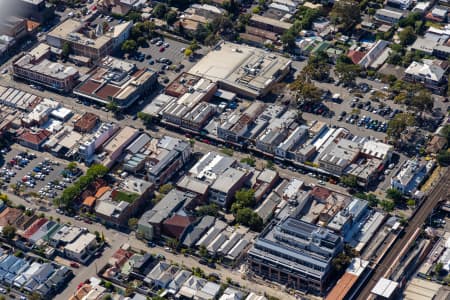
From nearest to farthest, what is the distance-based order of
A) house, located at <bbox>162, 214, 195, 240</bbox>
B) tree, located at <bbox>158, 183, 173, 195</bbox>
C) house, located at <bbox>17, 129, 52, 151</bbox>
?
house, located at <bbox>162, 214, 195, 240</bbox>, tree, located at <bbox>158, 183, 173, 195</bbox>, house, located at <bbox>17, 129, 52, 151</bbox>

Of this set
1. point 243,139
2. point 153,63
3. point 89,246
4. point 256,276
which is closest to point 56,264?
point 89,246

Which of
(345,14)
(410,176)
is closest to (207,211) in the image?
(410,176)

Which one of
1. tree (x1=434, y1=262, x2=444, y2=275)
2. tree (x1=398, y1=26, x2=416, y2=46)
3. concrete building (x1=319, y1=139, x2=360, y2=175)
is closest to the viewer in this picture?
tree (x1=434, y1=262, x2=444, y2=275)

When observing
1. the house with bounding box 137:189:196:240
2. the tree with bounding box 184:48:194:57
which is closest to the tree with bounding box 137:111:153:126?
the house with bounding box 137:189:196:240

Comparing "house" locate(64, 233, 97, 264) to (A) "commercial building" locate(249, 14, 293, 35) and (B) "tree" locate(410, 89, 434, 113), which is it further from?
(A) "commercial building" locate(249, 14, 293, 35)

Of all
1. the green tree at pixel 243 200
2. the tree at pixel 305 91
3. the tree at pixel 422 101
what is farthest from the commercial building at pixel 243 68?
the green tree at pixel 243 200
